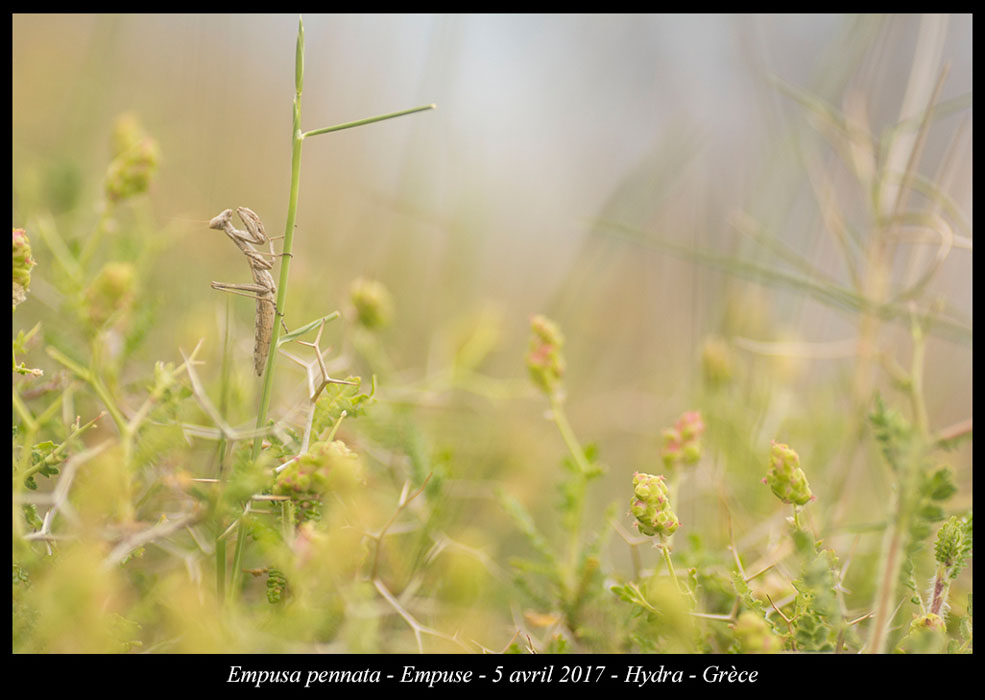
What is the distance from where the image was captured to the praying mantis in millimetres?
596

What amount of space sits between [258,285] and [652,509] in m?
0.37

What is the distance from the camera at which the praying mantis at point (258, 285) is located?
596mm

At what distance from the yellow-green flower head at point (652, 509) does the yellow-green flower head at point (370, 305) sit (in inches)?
17.1

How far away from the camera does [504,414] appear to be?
124 cm

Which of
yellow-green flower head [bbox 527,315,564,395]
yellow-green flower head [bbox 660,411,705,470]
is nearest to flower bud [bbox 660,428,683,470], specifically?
yellow-green flower head [bbox 660,411,705,470]

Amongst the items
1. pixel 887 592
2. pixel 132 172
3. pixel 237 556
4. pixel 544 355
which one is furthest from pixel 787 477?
pixel 132 172

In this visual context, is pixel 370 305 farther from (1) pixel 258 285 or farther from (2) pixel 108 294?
(2) pixel 108 294

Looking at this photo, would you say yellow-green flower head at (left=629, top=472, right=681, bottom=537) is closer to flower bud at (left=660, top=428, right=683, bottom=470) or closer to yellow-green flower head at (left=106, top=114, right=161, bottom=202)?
flower bud at (left=660, top=428, right=683, bottom=470)

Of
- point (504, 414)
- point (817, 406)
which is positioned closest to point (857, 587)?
point (817, 406)

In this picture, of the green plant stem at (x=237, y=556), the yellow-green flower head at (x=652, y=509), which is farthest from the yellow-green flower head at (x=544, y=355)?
the green plant stem at (x=237, y=556)

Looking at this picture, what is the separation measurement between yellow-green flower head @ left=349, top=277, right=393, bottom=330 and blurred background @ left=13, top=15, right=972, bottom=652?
0.13m

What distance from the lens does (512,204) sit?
207 centimetres
